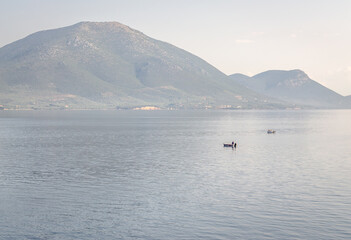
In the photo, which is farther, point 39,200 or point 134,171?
point 134,171

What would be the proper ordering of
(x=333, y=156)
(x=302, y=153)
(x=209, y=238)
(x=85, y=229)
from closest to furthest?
(x=209, y=238)
(x=85, y=229)
(x=333, y=156)
(x=302, y=153)

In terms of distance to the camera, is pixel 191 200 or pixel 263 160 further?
pixel 263 160

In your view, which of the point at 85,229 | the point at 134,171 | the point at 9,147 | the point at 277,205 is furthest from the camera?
the point at 9,147

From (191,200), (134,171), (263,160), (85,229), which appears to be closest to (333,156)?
(263,160)

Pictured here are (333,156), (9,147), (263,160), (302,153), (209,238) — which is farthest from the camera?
(9,147)

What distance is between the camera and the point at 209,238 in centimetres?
4603

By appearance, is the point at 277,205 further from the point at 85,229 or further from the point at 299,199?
the point at 85,229

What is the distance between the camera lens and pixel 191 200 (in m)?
61.3

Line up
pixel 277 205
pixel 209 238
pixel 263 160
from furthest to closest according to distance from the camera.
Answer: pixel 263 160
pixel 277 205
pixel 209 238

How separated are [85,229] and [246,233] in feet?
56.4

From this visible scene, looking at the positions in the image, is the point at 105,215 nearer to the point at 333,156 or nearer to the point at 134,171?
the point at 134,171

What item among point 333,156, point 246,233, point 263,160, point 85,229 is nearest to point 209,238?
point 246,233

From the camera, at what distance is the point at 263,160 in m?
102

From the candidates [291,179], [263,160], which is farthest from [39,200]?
[263,160]
